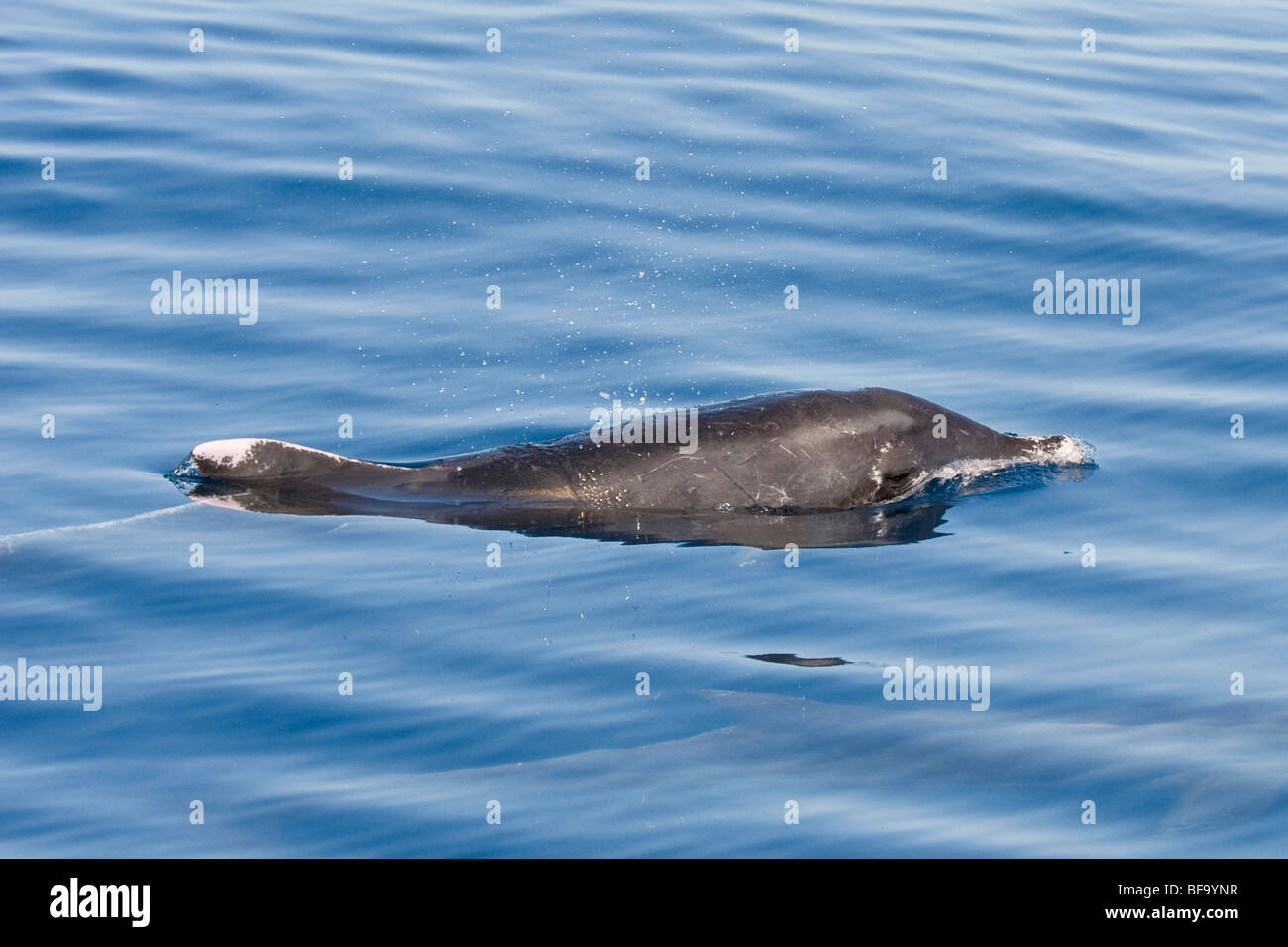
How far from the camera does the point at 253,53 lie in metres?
27.7

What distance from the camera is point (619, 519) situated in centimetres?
1399

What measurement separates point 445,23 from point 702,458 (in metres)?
17.7

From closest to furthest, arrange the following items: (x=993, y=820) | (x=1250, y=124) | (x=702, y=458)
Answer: (x=993, y=820) → (x=702, y=458) → (x=1250, y=124)

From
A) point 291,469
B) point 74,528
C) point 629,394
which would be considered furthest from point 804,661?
point 74,528

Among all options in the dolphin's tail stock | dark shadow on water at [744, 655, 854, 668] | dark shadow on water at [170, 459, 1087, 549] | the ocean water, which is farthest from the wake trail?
dark shadow on water at [744, 655, 854, 668]

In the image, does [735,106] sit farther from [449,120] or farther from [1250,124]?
[1250,124]

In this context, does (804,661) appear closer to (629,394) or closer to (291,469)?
(291,469)

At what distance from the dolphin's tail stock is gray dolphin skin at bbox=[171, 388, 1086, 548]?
0.01 metres

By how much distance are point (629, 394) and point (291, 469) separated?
3797 millimetres

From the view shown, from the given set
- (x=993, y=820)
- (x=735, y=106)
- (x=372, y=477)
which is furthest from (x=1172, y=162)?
(x=993, y=820)

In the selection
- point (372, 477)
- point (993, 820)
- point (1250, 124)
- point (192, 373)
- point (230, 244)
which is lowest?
point (993, 820)

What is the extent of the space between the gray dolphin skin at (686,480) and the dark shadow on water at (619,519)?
1 cm

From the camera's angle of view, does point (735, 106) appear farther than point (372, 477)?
Yes

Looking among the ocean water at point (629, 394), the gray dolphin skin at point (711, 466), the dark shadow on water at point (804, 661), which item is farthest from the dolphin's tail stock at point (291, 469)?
the dark shadow on water at point (804, 661)
